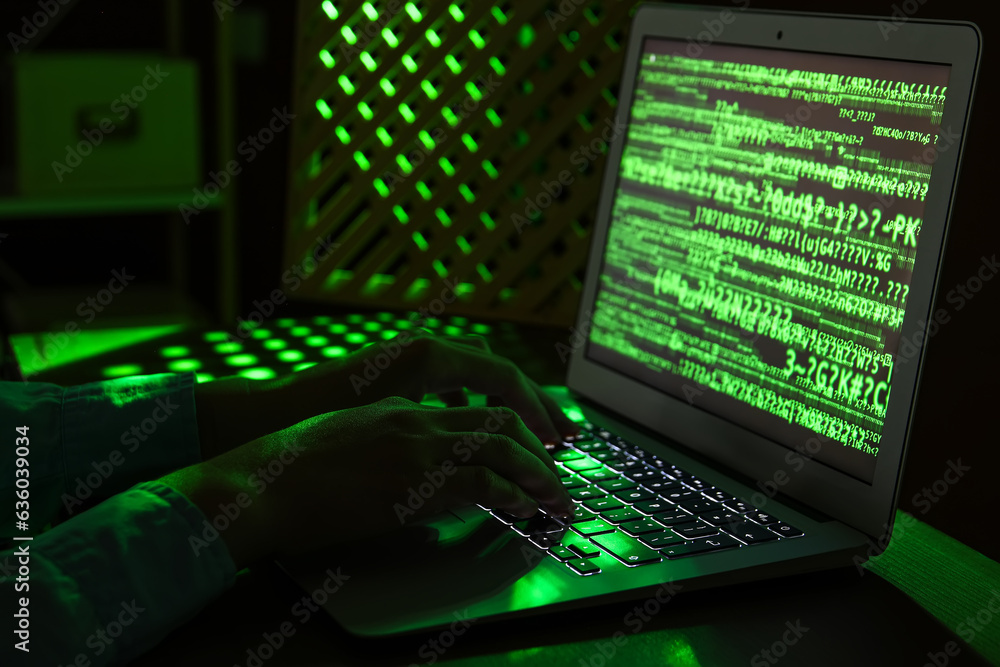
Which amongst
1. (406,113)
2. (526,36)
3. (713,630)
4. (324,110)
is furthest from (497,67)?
(713,630)

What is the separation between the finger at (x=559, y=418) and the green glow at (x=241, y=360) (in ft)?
1.15

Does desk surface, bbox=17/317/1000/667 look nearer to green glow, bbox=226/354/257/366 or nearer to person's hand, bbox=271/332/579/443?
person's hand, bbox=271/332/579/443

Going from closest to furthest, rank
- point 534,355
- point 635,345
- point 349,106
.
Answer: point 635,345 → point 534,355 → point 349,106

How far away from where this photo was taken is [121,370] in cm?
95

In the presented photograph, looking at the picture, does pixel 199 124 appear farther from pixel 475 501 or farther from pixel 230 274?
pixel 475 501

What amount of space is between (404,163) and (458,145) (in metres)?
0.09

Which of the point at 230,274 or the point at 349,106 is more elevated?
the point at 349,106

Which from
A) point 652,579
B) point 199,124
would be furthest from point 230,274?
point 652,579

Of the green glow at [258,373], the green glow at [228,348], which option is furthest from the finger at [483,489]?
the green glow at [228,348]

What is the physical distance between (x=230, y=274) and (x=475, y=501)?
1.56 metres

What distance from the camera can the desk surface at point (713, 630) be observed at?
0.49 m

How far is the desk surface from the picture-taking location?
19.3 inches

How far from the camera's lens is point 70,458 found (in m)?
0.68

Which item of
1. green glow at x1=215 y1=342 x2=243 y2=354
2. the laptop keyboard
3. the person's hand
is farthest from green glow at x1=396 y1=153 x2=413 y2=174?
the laptop keyboard
